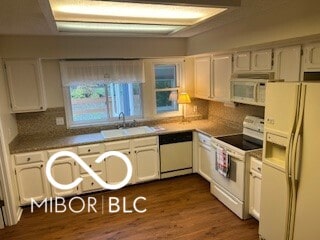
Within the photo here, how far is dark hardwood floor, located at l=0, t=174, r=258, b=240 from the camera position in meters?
2.78

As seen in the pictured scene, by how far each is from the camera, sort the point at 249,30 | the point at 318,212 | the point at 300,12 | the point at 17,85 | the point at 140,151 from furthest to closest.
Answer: the point at 140,151, the point at 17,85, the point at 249,30, the point at 300,12, the point at 318,212

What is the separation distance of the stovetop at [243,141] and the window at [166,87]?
1.42 m

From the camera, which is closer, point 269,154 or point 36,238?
point 269,154

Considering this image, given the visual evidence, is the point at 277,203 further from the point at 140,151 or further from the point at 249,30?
the point at 140,151

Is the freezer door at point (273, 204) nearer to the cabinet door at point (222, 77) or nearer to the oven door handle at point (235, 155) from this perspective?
the oven door handle at point (235, 155)

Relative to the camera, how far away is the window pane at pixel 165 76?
434cm

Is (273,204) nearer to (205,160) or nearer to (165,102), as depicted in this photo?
(205,160)

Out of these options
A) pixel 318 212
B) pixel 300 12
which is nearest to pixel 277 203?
pixel 318 212

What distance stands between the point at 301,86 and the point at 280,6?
0.93 metres

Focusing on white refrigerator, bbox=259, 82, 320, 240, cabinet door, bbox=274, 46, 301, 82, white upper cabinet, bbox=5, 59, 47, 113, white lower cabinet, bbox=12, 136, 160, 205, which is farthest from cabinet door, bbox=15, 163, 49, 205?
cabinet door, bbox=274, 46, 301, 82

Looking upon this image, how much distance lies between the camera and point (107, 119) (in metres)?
4.14

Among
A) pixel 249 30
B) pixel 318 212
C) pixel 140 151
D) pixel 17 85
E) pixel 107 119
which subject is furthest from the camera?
pixel 107 119

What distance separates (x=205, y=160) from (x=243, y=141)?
2.64 ft

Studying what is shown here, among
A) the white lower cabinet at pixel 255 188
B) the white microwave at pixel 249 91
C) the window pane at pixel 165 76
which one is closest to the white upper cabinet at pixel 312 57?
the white microwave at pixel 249 91
